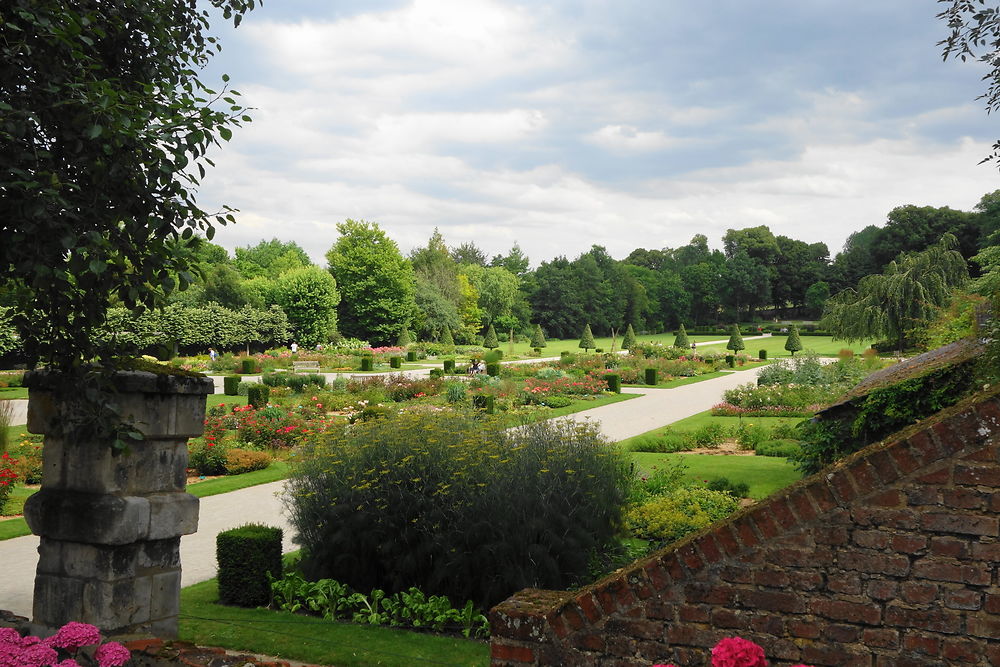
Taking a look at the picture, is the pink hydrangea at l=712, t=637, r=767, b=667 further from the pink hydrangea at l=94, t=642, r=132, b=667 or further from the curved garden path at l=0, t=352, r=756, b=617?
the curved garden path at l=0, t=352, r=756, b=617

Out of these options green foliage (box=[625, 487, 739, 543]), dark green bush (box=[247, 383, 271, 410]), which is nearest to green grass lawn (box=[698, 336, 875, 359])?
dark green bush (box=[247, 383, 271, 410])

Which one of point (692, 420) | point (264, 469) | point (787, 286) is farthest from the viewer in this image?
point (787, 286)

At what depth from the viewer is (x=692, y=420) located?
19.0 metres

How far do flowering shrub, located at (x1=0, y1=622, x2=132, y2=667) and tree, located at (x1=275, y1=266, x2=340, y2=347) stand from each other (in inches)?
1601

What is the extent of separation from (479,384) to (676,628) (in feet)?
68.8

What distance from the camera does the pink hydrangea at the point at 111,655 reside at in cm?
354

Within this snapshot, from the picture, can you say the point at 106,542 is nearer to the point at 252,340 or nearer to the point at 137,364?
the point at 137,364

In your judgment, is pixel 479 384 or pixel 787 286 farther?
pixel 787 286

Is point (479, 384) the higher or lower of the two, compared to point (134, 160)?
lower

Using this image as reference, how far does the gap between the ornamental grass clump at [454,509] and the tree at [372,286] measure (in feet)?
141

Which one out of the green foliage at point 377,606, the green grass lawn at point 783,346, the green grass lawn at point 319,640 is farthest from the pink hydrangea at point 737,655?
the green grass lawn at point 783,346

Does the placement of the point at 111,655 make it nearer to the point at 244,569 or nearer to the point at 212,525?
the point at 244,569

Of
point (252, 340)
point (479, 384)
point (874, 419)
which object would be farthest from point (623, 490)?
point (252, 340)

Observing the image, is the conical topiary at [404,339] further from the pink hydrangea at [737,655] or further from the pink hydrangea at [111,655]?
the pink hydrangea at [737,655]
